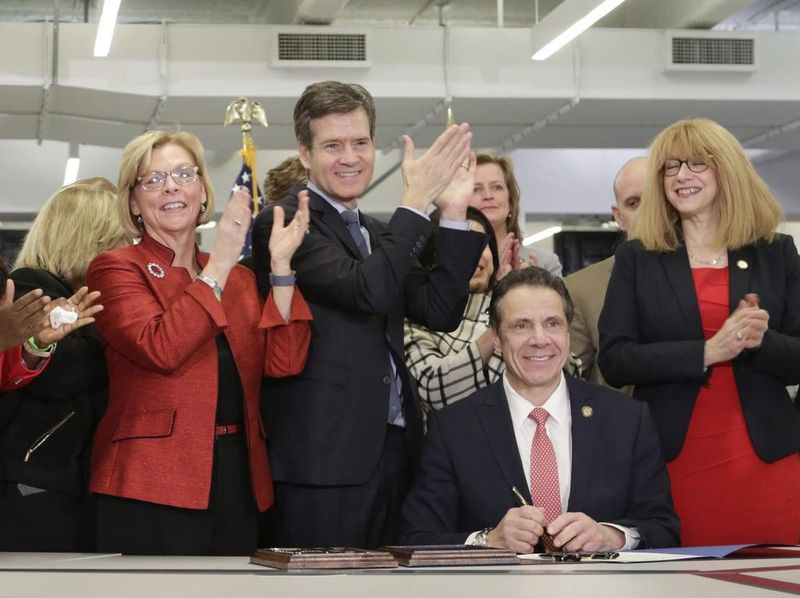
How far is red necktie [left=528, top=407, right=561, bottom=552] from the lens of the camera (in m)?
2.66

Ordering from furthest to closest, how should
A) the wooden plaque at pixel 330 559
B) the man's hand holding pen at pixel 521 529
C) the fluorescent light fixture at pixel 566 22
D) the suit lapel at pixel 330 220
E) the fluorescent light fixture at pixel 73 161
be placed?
the fluorescent light fixture at pixel 73 161 → the fluorescent light fixture at pixel 566 22 → the suit lapel at pixel 330 220 → the man's hand holding pen at pixel 521 529 → the wooden plaque at pixel 330 559

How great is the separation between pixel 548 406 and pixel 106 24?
221 inches

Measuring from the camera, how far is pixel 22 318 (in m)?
2.55

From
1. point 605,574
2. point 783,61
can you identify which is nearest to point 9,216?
point 783,61

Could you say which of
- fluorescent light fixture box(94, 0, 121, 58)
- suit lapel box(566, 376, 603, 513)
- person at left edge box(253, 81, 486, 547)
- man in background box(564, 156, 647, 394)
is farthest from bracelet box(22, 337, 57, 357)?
fluorescent light fixture box(94, 0, 121, 58)

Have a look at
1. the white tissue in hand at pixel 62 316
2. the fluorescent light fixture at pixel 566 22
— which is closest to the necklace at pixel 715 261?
the white tissue in hand at pixel 62 316

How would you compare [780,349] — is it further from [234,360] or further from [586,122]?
[586,122]

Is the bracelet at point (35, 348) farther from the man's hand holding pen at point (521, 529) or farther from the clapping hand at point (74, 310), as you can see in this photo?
the man's hand holding pen at point (521, 529)

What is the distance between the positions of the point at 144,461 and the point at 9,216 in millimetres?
11177

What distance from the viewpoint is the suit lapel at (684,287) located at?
9.72ft

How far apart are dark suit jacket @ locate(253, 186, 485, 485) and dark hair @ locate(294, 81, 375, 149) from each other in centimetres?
17

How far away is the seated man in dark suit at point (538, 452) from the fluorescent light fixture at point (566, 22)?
4.89 metres

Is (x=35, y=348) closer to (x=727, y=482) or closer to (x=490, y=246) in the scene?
(x=490, y=246)

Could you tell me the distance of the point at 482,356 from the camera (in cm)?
313
